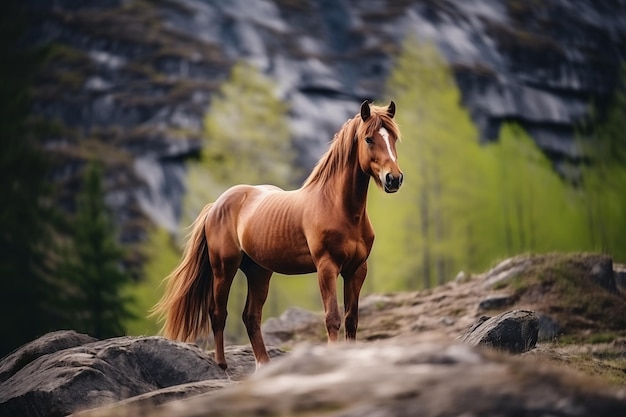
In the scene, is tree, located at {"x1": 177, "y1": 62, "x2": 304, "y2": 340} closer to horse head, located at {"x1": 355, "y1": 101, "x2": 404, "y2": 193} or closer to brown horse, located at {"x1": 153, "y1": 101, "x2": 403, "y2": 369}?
brown horse, located at {"x1": 153, "y1": 101, "x2": 403, "y2": 369}

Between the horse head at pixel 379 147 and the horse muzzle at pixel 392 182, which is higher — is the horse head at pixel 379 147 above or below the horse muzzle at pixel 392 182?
above

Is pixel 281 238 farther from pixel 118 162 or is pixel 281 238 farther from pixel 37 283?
pixel 118 162

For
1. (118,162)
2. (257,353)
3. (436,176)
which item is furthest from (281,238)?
(118,162)

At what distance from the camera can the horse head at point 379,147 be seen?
7.13 m

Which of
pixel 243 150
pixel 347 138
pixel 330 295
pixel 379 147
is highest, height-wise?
pixel 243 150

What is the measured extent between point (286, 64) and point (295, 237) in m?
42.5

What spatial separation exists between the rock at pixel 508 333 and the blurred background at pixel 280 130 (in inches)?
206

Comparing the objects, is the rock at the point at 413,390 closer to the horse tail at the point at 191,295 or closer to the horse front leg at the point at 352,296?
the horse front leg at the point at 352,296

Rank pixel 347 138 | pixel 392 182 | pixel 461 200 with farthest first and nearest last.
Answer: pixel 461 200 → pixel 347 138 → pixel 392 182

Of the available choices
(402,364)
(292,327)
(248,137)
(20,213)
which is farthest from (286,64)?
(402,364)

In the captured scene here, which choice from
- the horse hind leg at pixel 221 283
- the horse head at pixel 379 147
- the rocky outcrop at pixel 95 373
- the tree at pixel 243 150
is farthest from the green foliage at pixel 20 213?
the horse head at pixel 379 147

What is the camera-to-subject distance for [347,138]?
7852mm

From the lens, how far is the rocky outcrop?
7031 millimetres

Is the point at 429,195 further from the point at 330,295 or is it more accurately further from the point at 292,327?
the point at 330,295
